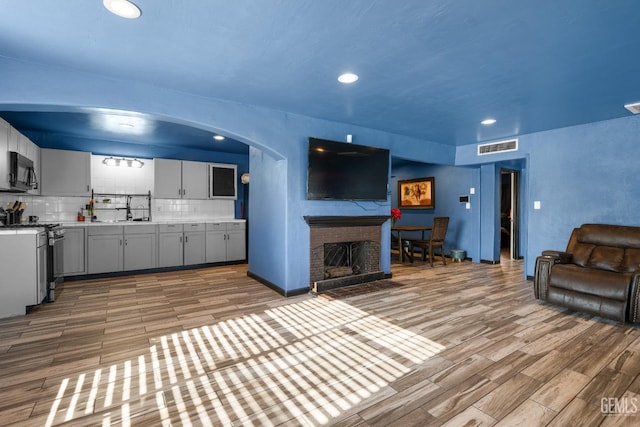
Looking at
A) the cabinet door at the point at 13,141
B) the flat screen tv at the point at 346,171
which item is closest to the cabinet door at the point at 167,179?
the cabinet door at the point at 13,141

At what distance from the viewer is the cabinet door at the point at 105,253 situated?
4977 mm

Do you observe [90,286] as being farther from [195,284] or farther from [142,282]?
[195,284]

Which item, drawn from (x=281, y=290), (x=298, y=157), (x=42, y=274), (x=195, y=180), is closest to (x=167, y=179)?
(x=195, y=180)

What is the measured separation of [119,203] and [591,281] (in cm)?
719

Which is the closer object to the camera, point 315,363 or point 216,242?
point 315,363

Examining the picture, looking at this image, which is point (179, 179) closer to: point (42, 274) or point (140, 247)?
point (140, 247)

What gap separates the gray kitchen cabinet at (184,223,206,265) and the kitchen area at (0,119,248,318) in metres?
0.02

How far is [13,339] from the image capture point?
8.84ft

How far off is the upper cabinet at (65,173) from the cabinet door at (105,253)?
0.91 meters

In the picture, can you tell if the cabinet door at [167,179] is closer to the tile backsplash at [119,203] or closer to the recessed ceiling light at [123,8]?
the tile backsplash at [119,203]

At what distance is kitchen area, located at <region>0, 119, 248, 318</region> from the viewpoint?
141 inches

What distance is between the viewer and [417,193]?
26.8 ft

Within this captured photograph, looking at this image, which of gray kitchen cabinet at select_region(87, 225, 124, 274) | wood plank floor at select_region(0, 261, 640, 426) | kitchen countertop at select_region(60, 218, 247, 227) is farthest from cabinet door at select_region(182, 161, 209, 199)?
wood plank floor at select_region(0, 261, 640, 426)

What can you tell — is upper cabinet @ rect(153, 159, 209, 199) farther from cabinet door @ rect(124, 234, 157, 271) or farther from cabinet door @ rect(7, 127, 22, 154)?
cabinet door @ rect(7, 127, 22, 154)
